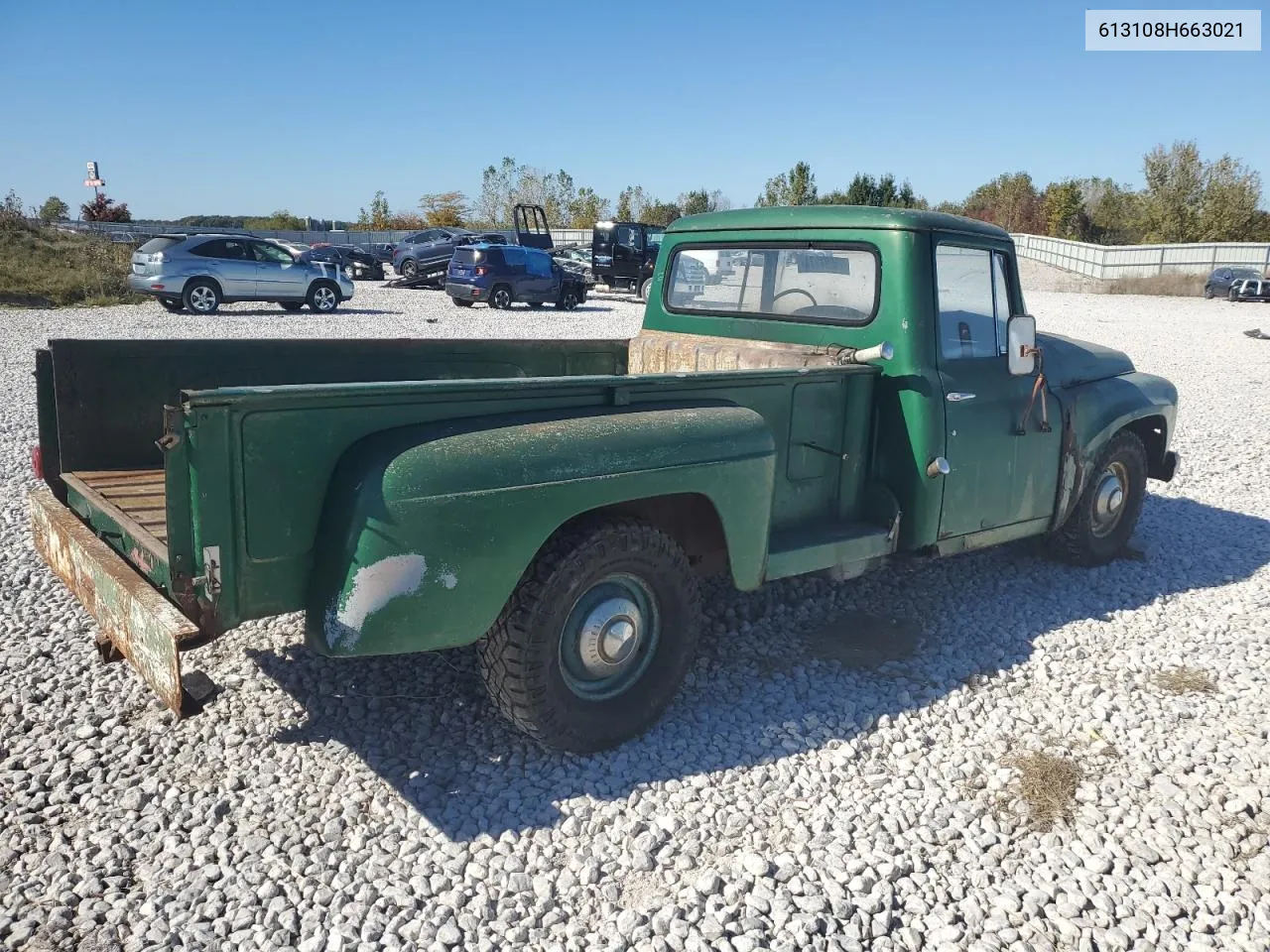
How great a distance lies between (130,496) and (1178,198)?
55871 millimetres

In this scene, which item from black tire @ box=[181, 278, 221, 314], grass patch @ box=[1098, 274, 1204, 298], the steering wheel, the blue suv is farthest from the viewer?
grass patch @ box=[1098, 274, 1204, 298]

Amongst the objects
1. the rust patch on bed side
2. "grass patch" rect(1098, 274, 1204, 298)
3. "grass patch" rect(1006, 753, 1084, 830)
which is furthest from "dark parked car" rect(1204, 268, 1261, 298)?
the rust patch on bed side

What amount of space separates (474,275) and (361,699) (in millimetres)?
18033

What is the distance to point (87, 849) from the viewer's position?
2.80 metres

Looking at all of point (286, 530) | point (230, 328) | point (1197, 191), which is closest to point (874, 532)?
point (286, 530)

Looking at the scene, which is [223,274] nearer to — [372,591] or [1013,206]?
[372,591]

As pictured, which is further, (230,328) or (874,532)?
(230,328)

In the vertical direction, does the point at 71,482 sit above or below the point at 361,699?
above

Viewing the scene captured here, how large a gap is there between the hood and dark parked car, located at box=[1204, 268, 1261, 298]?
3030 centimetres

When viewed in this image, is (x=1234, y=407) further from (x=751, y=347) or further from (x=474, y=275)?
(x=474, y=275)

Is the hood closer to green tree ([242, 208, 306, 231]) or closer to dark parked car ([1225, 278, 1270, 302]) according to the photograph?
dark parked car ([1225, 278, 1270, 302])

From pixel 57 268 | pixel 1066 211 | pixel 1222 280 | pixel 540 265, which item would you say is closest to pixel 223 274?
pixel 540 265

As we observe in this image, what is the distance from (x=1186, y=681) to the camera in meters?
4.21

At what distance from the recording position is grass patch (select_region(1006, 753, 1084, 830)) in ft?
10.5
